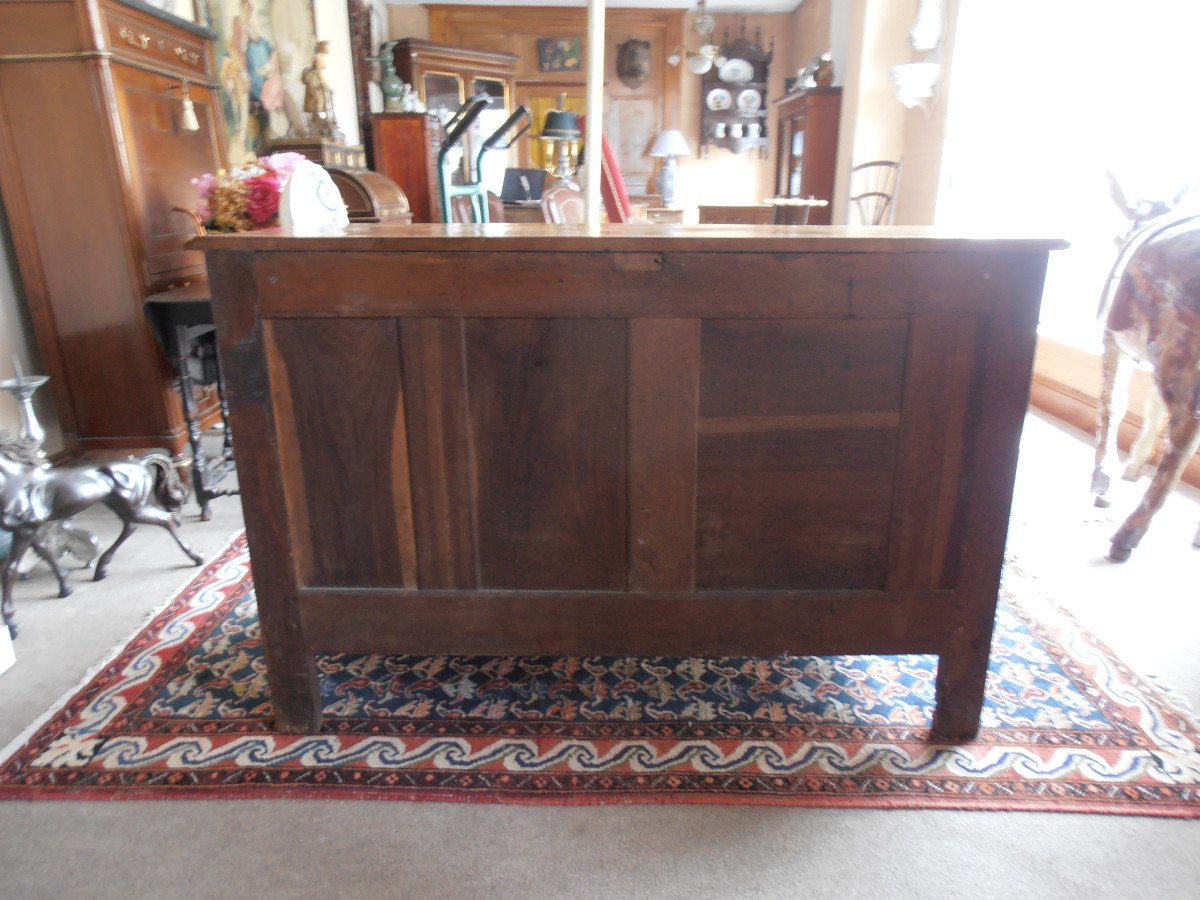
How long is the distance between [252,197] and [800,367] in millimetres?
2012

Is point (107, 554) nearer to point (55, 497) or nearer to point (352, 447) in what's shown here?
point (55, 497)

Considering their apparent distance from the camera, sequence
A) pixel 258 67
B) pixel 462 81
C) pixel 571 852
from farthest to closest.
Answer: pixel 462 81 → pixel 258 67 → pixel 571 852

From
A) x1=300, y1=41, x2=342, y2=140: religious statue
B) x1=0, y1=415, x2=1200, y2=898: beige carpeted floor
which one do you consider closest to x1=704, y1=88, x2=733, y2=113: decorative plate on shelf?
x1=300, y1=41, x2=342, y2=140: religious statue

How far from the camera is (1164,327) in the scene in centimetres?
214

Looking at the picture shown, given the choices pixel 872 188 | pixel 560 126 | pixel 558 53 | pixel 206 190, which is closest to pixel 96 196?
pixel 206 190

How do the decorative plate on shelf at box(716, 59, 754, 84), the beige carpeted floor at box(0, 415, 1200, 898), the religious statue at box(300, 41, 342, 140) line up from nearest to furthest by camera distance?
the beige carpeted floor at box(0, 415, 1200, 898) → the religious statue at box(300, 41, 342, 140) → the decorative plate on shelf at box(716, 59, 754, 84)

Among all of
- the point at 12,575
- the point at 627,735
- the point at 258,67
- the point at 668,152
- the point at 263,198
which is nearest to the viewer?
the point at 627,735

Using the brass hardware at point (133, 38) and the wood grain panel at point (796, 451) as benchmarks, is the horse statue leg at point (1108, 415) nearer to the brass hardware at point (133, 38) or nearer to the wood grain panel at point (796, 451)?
the wood grain panel at point (796, 451)

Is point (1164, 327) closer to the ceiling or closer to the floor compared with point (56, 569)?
closer to the ceiling

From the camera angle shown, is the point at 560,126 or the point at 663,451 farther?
the point at 560,126

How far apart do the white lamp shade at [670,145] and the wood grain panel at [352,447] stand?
7.20m

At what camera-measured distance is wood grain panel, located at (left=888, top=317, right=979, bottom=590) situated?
1262 mm

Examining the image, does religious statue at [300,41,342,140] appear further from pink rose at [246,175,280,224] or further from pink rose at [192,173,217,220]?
pink rose at [246,175,280,224]

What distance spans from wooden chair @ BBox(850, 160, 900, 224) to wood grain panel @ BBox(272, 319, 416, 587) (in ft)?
15.6
